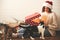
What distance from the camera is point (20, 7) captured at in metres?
1.69

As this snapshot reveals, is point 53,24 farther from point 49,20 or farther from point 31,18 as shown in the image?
point 31,18

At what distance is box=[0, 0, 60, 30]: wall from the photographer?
65.5 inches

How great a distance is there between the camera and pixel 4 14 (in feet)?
5.47

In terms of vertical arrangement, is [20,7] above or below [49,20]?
above

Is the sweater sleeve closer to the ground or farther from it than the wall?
closer to the ground

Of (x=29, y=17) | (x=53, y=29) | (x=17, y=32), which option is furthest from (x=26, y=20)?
(x=53, y=29)

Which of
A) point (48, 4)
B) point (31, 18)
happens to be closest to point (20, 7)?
point (31, 18)

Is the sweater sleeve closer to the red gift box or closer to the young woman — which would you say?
→ the young woman

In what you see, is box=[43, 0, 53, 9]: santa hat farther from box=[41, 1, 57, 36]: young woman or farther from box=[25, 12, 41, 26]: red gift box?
box=[25, 12, 41, 26]: red gift box

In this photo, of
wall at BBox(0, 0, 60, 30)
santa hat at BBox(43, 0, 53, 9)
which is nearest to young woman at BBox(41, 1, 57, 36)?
santa hat at BBox(43, 0, 53, 9)

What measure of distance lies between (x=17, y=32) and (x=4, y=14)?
0.98 ft

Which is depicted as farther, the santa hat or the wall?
the wall

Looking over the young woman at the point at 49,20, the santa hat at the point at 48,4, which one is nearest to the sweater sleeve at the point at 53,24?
the young woman at the point at 49,20

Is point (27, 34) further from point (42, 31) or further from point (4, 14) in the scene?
point (4, 14)
